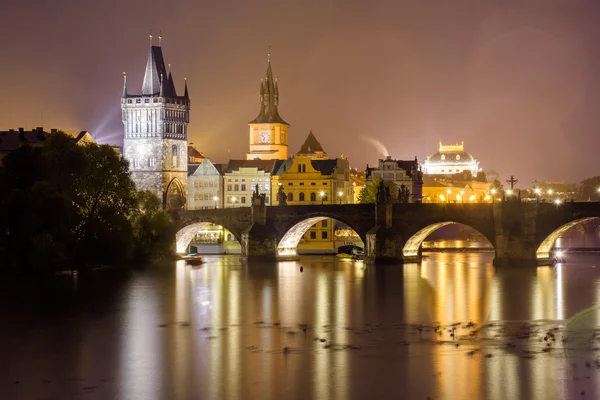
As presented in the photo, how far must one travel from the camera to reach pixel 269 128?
545 feet

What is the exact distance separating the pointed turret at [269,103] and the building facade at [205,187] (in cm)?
2843

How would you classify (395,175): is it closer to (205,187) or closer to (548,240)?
(205,187)

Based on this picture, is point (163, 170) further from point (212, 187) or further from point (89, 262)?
point (89, 262)

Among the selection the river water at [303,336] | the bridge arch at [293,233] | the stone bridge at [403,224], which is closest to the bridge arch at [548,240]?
the stone bridge at [403,224]

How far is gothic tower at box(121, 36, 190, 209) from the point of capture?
136 meters

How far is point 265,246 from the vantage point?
97.1 meters

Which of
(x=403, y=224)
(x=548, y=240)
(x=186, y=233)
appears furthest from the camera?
(x=186, y=233)

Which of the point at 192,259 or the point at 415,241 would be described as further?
the point at 192,259

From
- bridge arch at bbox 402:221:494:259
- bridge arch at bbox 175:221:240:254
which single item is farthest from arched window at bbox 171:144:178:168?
bridge arch at bbox 402:221:494:259

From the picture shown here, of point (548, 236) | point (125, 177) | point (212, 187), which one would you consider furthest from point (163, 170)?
point (548, 236)

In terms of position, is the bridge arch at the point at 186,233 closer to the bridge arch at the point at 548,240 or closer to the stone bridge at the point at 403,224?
the stone bridge at the point at 403,224

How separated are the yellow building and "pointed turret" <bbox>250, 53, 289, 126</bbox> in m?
31.8

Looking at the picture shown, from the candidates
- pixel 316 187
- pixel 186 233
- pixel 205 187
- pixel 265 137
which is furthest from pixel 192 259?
pixel 265 137

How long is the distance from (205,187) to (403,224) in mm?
53266
